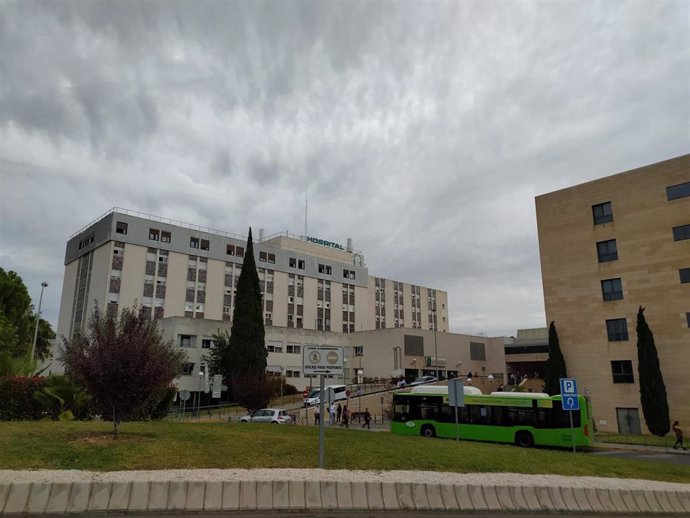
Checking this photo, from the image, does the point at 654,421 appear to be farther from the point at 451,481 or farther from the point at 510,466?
the point at 451,481

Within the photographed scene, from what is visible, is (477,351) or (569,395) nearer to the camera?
(569,395)

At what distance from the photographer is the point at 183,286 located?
219ft

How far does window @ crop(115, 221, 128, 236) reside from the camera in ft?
203

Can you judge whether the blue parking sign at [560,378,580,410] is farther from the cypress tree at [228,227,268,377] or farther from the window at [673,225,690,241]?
the cypress tree at [228,227,268,377]

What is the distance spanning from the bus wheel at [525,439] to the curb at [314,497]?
15.0 meters

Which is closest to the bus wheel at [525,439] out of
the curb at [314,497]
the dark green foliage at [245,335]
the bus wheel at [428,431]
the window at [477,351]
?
the bus wheel at [428,431]

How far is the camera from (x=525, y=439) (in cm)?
2505

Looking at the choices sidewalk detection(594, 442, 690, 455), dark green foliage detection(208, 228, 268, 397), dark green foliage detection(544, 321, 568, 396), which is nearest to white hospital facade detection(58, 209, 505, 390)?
dark green foliage detection(208, 228, 268, 397)

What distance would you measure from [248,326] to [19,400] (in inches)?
1294

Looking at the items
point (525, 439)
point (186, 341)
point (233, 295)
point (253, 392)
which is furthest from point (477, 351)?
point (525, 439)

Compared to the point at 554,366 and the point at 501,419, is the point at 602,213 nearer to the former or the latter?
the point at 554,366

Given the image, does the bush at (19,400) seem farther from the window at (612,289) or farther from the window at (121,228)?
the window at (121,228)

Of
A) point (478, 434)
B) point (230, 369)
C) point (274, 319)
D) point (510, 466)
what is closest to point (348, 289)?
point (274, 319)

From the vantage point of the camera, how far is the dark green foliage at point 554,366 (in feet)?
125
